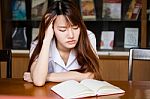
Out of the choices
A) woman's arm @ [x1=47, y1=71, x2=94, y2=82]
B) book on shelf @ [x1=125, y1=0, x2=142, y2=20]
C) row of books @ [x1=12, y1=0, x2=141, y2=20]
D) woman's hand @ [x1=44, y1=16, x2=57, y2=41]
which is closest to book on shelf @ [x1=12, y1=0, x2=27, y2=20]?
row of books @ [x1=12, y1=0, x2=141, y2=20]

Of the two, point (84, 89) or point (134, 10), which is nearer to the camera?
point (84, 89)

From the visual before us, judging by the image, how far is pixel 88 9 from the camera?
9.89ft

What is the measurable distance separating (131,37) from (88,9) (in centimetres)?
49

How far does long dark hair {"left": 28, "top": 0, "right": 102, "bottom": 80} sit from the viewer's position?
5.37 ft

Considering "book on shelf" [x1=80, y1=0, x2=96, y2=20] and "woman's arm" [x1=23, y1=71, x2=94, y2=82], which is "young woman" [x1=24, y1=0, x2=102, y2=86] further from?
"book on shelf" [x1=80, y1=0, x2=96, y2=20]

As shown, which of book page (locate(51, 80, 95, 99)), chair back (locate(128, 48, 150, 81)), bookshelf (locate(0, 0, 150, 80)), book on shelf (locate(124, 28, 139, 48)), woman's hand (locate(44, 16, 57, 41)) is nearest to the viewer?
book page (locate(51, 80, 95, 99))

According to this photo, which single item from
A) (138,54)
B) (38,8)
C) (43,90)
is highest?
(38,8)

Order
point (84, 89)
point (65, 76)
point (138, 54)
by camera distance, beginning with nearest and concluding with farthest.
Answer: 1. point (84, 89)
2. point (65, 76)
3. point (138, 54)

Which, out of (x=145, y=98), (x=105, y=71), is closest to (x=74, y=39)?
(x=145, y=98)

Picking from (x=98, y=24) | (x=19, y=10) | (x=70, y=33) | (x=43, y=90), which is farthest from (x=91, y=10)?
(x=43, y=90)

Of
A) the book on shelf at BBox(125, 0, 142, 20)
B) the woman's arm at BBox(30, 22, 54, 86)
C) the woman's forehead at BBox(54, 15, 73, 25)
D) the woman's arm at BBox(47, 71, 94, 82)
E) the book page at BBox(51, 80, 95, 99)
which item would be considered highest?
the book on shelf at BBox(125, 0, 142, 20)

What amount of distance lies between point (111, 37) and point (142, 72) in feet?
1.53

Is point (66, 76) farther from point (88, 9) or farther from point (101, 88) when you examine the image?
point (88, 9)

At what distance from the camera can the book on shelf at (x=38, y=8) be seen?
3.05m
